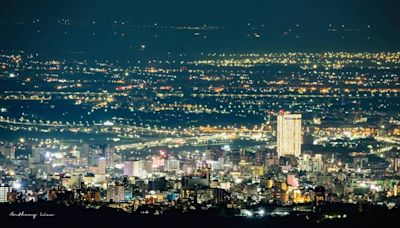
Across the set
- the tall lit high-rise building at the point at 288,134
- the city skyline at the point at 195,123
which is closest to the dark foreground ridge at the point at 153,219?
the city skyline at the point at 195,123

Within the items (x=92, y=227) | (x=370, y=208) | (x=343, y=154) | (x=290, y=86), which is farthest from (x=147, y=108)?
(x=92, y=227)

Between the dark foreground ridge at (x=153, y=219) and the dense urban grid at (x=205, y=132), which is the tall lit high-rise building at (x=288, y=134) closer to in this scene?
the dense urban grid at (x=205, y=132)

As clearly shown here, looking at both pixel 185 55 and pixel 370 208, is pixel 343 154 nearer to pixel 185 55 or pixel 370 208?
pixel 370 208

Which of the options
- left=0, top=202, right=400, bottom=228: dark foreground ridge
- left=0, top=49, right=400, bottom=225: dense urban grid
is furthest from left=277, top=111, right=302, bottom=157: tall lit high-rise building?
left=0, top=202, right=400, bottom=228: dark foreground ridge

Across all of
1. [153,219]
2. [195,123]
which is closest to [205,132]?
[195,123]

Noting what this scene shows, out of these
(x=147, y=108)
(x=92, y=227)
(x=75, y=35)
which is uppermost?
(x=75, y=35)

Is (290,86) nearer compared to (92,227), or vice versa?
(92,227)

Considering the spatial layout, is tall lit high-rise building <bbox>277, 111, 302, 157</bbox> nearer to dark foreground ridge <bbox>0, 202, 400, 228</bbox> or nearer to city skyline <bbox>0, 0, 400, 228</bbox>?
city skyline <bbox>0, 0, 400, 228</bbox>

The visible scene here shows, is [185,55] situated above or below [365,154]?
above
